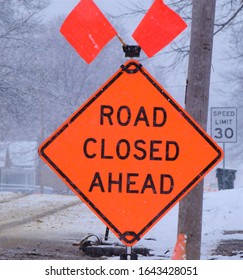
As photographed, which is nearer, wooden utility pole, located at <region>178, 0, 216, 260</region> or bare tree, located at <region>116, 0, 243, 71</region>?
wooden utility pole, located at <region>178, 0, 216, 260</region>

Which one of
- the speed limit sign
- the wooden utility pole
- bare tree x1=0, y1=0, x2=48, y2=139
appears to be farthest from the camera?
bare tree x1=0, y1=0, x2=48, y2=139

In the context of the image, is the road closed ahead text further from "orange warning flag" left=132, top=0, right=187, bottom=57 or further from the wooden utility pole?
the wooden utility pole

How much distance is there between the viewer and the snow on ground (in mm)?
13625

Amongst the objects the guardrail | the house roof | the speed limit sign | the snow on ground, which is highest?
the house roof

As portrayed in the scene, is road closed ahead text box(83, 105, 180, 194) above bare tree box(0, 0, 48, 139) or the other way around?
the other way around

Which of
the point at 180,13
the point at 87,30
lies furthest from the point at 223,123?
the point at 87,30

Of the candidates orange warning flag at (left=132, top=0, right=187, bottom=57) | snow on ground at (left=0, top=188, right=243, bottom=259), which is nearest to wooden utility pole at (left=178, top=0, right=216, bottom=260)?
orange warning flag at (left=132, top=0, right=187, bottom=57)

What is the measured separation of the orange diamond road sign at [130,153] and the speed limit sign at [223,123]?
13.2 m

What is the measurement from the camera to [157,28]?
6.66m

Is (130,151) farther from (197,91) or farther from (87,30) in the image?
(197,91)

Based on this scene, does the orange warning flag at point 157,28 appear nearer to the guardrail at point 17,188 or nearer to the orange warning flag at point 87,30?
the orange warning flag at point 87,30

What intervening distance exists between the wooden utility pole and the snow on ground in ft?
8.51
